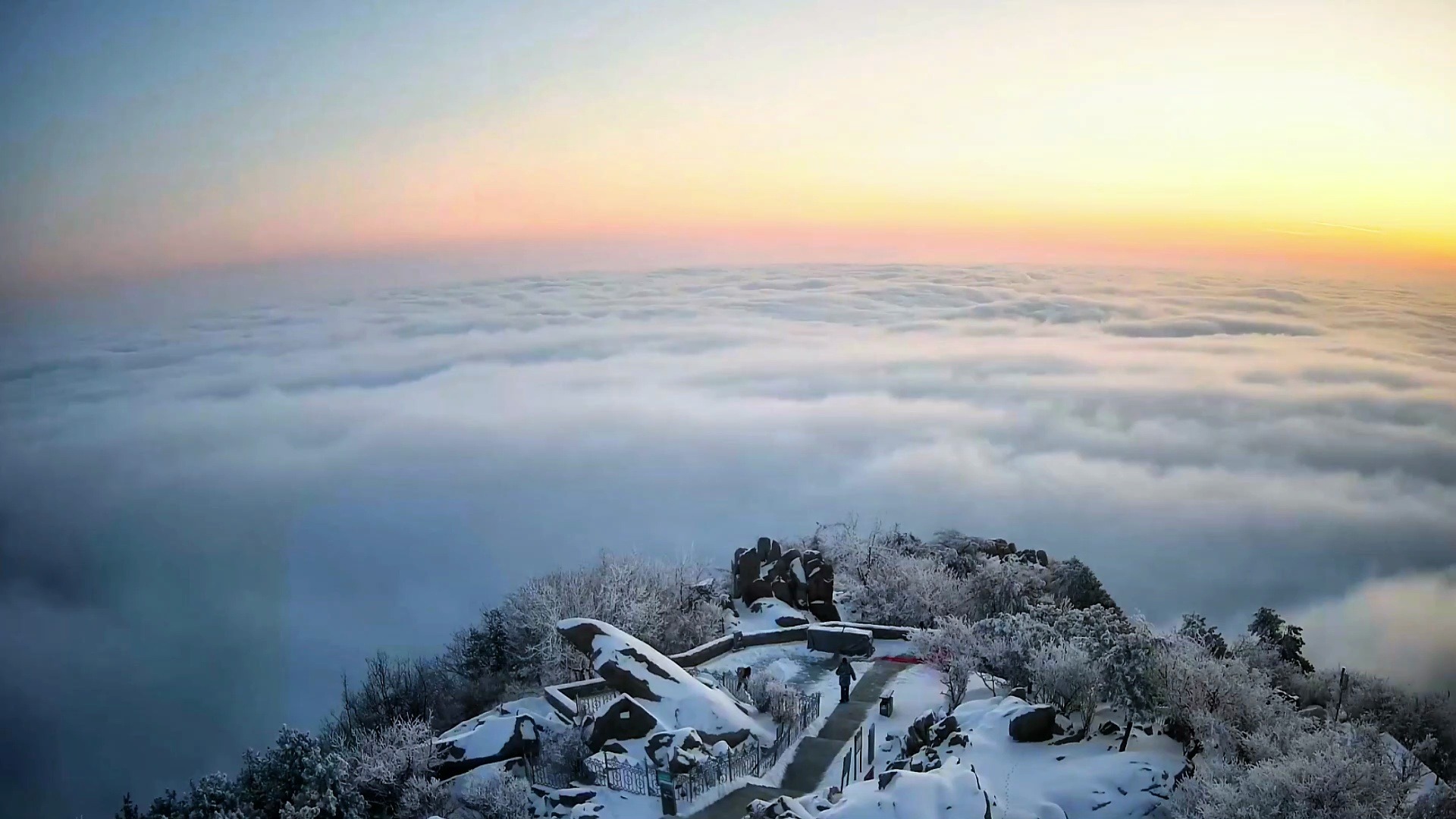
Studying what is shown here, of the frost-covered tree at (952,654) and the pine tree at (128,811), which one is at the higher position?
the frost-covered tree at (952,654)

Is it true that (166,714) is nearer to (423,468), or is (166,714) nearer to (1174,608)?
(423,468)

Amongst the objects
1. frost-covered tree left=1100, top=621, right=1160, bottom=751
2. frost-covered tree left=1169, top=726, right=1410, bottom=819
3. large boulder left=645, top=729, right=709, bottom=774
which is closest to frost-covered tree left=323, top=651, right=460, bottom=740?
large boulder left=645, top=729, right=709, bottom=774

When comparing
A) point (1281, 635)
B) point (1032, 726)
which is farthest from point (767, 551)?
point (1032, 726)

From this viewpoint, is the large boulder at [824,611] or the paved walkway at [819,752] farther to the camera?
the large boulder at [824,611]

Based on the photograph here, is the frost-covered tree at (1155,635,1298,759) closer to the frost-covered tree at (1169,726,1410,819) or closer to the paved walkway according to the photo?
the frost-covered tree at (1169,726,1410,819)

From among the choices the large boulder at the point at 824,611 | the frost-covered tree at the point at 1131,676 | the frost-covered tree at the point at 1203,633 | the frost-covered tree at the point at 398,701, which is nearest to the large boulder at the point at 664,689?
the frost-covered tree at the point at 398,701

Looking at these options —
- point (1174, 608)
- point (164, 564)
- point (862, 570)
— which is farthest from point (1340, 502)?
point (164, 564)

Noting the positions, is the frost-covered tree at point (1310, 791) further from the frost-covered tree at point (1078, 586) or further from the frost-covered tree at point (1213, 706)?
the frost-covered tree at point (1078, 586)
